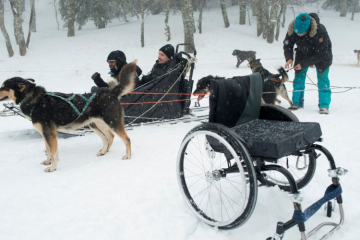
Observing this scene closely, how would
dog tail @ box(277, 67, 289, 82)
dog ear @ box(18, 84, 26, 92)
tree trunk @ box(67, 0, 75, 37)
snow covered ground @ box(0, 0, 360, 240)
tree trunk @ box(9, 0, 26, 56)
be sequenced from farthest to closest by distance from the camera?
tree trunk @ box(67, 0, 75, 37) → tree trunk @ box(9, 0, 26, 56) → dog tail @ box(277, 67, 289, 82) → dog ear @ box(18, 84, 26, 92) → snow covered ground @ box(0, 0, 360, 240)

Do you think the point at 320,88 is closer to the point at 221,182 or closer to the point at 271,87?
the point at 271,87

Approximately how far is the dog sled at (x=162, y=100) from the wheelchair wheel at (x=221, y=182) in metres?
1.95

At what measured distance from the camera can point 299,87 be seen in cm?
580

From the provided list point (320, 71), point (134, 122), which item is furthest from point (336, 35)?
point (134, 122)

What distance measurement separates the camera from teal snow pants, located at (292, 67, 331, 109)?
17.4 feet

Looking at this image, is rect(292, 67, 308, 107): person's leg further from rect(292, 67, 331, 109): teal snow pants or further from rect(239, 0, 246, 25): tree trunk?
rect(239, 0, 246, 25): tree trunk

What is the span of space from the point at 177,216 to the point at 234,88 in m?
1.09

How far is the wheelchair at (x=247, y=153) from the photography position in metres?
1.77

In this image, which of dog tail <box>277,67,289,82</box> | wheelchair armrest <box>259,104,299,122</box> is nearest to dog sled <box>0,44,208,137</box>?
dog tail <box>277,67,289,82</box>

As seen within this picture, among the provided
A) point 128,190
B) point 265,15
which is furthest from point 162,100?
point 265,15

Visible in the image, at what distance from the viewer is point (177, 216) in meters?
2.25

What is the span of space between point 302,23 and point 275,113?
318 centimetres

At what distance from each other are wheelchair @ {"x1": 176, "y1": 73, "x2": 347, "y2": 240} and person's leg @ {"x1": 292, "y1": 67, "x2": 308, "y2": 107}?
3.40 metres

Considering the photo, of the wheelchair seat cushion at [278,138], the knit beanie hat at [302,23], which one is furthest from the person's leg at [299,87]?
the wheelchair seat cushion at [278,138]
